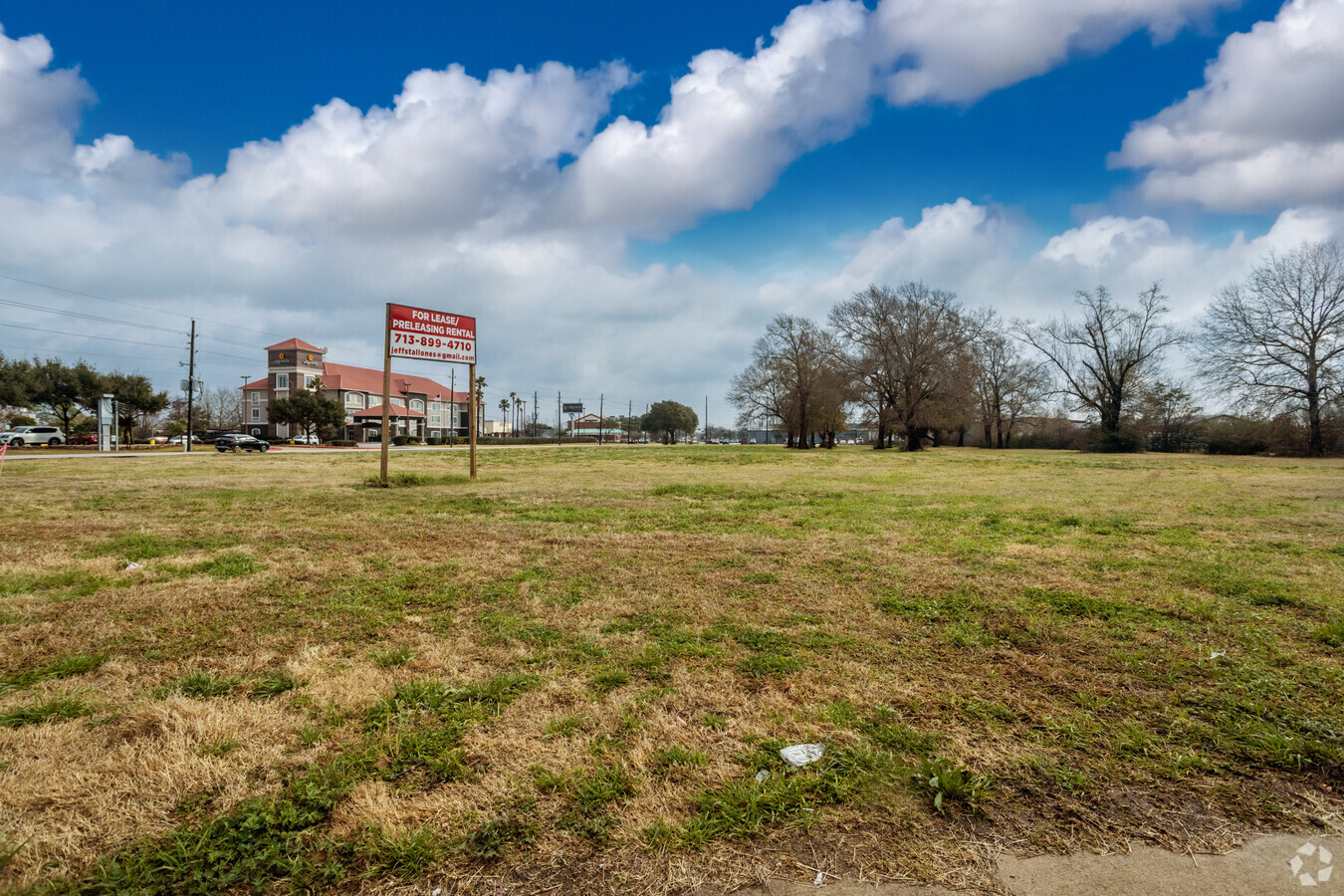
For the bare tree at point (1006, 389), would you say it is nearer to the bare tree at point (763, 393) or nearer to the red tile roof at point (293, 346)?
the bare tree at point (763, 393)

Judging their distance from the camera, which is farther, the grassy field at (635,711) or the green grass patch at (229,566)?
the green grass patch at (229,566)

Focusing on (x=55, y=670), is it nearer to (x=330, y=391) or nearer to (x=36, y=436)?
(x=36, y=436)

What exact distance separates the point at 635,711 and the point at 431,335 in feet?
45.3

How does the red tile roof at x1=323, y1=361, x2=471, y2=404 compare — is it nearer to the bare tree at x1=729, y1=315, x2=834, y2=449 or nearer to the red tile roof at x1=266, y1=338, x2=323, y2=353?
the red tile roof at x1=266, y1=338, x2=323, y2=353

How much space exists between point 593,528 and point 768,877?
6.97 m

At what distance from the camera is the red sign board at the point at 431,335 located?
14.4 m

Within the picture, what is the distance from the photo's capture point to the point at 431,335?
48.7 ft

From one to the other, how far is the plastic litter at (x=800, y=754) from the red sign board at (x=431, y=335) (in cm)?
1421

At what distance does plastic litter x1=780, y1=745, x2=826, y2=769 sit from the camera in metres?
2.62

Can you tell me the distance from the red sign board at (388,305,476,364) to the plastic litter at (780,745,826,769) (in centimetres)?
1421

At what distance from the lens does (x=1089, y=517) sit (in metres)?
9.81

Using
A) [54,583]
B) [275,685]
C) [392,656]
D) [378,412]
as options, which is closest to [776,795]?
[392,656]

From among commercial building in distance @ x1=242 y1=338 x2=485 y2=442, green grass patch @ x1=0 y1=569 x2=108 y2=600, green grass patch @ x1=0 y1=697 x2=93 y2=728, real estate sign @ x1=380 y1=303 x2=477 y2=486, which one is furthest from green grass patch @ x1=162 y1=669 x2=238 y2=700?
commercial building in distance @ x1=242 y1=338 x2=485 y2=442

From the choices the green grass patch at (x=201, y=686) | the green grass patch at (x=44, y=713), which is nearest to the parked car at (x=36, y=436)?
the green grass patch at (x=44, y=713)
